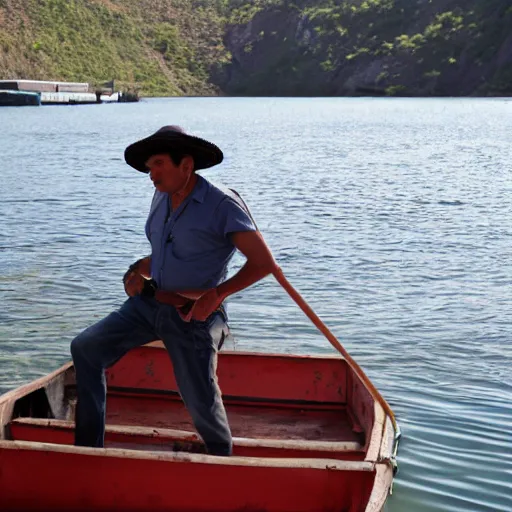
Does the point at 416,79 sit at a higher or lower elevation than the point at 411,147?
lower

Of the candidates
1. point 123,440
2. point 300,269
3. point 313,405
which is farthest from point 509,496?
point 300,269

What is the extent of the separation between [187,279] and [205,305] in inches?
8.5

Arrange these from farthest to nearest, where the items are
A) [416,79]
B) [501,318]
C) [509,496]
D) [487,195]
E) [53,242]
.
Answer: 1. [416,79]
2. [487,195]
3. [53,242]
4. [501,318]
5. [509,496]

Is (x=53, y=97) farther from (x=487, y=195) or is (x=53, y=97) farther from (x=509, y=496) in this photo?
(x=509, y=496)

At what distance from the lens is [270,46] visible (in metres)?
172

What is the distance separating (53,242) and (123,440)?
12.2m

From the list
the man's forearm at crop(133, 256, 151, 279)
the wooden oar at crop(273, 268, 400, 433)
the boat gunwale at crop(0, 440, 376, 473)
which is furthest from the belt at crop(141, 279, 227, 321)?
the boat gunwale at crop(0, 440, 376, 473)

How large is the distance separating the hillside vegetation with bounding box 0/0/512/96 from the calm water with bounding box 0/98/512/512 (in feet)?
324

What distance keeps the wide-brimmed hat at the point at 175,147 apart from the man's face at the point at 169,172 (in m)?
0.04

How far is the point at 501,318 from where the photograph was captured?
1178cm

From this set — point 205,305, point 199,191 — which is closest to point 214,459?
point 205,305

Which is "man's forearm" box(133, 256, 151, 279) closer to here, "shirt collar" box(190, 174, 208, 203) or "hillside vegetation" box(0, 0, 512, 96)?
"shirt collar" box(190, 174, 208, 203)

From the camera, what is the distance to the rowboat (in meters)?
5.23

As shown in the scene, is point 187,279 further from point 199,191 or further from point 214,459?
point 214,459
